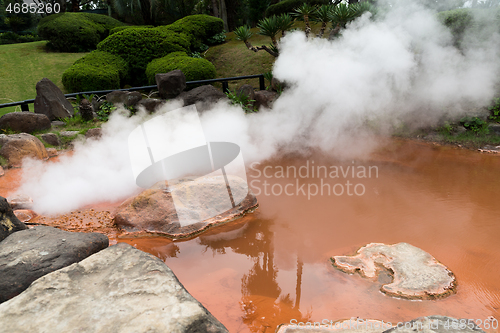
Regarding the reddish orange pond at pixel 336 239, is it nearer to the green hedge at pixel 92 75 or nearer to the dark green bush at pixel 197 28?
the green hedge at pixel 92 75

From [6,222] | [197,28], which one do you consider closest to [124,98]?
[6,222]

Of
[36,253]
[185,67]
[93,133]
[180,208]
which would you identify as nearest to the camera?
[36,253]

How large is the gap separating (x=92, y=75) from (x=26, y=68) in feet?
15.7

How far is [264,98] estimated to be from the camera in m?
7.87

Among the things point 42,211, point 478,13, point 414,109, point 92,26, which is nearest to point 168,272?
point 42,211

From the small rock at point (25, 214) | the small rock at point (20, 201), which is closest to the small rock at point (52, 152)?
the small rock at point (20, 201)

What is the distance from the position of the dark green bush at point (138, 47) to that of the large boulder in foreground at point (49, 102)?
13.0 ft

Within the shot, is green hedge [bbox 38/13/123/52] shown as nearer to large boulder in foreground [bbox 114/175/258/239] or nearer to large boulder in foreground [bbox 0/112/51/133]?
large boulder in foreground [bbox 0/112/51/133]

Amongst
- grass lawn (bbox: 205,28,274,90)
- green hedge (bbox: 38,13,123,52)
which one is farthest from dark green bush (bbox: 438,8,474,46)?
green hedge (bbox: 38,13,123,52)

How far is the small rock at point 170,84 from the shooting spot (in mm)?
8258

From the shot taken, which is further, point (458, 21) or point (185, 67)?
point (185, 67)

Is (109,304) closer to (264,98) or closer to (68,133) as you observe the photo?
(68,133)

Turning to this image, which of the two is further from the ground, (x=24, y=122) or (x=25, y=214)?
(x=24, y=122)

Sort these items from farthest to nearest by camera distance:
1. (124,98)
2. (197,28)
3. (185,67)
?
(197,28)
(185,67)
(124,98)
